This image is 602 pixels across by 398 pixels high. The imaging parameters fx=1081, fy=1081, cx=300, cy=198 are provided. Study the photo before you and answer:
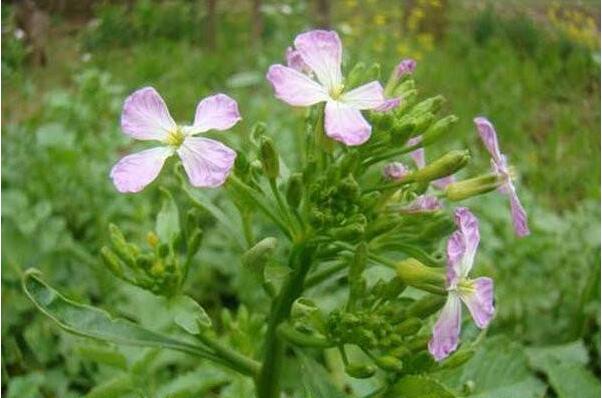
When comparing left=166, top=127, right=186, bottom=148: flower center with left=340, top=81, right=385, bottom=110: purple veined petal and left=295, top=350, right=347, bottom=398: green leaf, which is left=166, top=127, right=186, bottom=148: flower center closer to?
left=340, top=81, right=385, bottom=110: purple veined petal

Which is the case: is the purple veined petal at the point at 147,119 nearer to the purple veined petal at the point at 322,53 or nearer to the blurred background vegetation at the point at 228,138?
the purple veined petal at the point at 322,53

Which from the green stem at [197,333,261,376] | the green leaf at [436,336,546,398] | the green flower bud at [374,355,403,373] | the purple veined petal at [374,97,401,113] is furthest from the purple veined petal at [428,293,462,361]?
the green leaf at [436,336,546,398]

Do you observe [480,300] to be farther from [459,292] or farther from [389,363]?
[389,363]

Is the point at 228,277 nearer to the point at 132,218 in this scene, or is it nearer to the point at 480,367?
the point at 132,218

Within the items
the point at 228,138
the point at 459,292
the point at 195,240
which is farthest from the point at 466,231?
the point at 228,138

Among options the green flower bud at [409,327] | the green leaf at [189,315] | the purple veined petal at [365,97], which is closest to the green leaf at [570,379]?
the green flower bud at [409,327]

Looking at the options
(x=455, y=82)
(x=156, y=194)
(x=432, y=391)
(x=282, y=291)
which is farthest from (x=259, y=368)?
(x=455, y=82)
